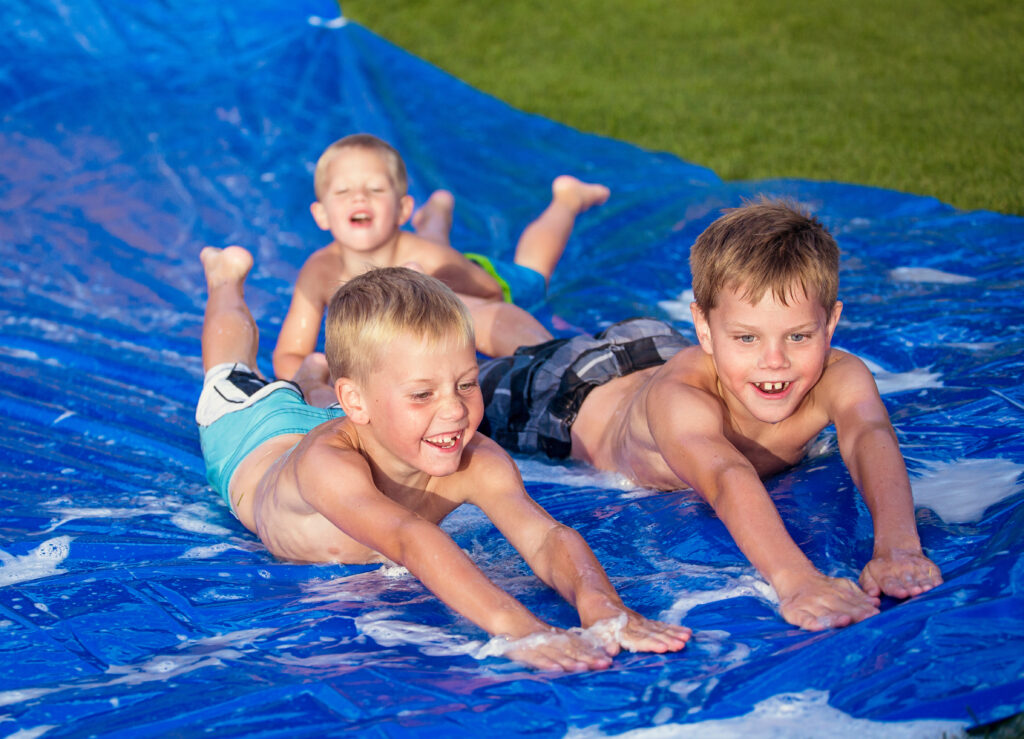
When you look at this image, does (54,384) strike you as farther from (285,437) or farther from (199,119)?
(199,119)

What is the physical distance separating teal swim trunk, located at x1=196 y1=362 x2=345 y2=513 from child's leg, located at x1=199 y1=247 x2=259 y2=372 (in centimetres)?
13

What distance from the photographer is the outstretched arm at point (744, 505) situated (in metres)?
1.93

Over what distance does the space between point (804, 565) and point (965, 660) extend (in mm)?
345

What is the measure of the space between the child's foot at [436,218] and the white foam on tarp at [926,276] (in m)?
1.78

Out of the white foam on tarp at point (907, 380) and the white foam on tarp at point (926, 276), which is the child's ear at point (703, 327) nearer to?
the white foam on tarp at point (907, 380)

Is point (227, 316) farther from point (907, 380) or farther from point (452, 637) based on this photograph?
point (907, 380)

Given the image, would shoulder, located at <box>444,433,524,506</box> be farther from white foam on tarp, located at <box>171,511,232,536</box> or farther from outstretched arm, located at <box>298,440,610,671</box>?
white foam on tarp, located at <box>171,511,232,536</box>

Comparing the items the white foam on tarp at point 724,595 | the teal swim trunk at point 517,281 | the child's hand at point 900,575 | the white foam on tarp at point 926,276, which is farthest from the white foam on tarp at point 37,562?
the white foam on tarp at point 926,276

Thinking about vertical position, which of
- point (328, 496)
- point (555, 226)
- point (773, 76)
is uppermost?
point (773, 76)

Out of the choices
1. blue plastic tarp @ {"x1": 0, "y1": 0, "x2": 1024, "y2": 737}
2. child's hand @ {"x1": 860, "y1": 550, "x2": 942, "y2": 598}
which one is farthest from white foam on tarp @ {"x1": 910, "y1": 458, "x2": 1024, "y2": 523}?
child's hand @ {"x1": 860, "y1": 550, "x2": 942, "y2": 598}

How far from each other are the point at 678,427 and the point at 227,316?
5.39 feet

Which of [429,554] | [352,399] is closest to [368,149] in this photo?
[352,399]

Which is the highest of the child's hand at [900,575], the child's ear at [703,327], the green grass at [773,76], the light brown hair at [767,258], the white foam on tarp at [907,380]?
the green grass at [773,76]

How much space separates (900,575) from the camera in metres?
1.99
